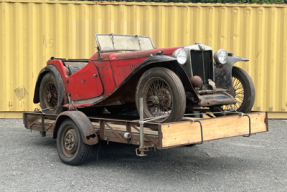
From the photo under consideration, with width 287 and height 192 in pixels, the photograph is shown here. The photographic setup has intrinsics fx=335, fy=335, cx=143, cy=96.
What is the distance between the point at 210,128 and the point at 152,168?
108cm

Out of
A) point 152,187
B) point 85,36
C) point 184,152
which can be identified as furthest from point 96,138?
point 85,36

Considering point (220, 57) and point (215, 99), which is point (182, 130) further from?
point (220, 57)

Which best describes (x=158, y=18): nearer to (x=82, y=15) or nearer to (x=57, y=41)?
(x=82, y=15)

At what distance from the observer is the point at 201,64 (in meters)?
4.93

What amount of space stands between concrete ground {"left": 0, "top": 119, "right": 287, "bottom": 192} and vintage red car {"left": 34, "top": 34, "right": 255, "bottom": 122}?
2.62 ft

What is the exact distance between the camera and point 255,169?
481 cm

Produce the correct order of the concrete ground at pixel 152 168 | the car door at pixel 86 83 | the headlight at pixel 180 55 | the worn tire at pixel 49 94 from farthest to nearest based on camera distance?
the worn tire at pixel 49 94 → the car door at pixel 86 83 → the headlight at pixel 180 55 → the concrete ground at pixel 152 168

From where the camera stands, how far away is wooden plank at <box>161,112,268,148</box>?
3.97 m

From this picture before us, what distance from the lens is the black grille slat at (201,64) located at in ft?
16.0

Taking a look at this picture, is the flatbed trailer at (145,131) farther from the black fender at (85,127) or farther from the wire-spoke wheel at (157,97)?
the wire-spoke wheel at (157,97)

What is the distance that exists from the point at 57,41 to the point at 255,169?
651 centimetres

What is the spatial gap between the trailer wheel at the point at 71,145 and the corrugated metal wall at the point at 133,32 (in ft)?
13.9

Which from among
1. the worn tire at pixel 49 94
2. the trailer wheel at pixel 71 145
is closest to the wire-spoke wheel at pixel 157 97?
the trailer wheel at pixel 71 145

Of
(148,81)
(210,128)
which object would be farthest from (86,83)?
(210,128)
